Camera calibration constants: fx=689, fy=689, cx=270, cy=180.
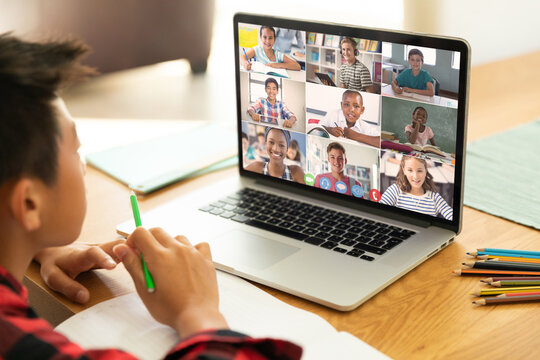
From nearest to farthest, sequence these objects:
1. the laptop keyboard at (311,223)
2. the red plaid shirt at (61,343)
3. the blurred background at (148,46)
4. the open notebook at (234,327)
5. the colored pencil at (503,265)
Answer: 1. the red plaid shirt at (61,343)
2. the open notebook at (234,327)
3. the colored pencil at (503,265)
4. the laptop keyboard at (311,223)
5. the blurred background at (148,46)

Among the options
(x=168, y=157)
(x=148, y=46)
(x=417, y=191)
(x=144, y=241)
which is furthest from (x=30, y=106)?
(x=148, y=46)

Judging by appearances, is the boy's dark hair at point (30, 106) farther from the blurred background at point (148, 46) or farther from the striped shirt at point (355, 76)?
the blurred background at point (148, 46)

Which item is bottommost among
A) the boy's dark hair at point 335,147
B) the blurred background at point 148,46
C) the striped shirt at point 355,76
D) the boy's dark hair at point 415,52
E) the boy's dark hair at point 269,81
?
the blurred background at point 148,46

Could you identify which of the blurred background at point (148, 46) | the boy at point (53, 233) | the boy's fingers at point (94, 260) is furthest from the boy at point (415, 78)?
the blurred background at point (148, 46)

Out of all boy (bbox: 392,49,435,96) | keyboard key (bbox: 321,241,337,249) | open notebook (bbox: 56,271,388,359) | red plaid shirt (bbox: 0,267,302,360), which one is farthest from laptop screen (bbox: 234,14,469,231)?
red plaid shirt (bbox: 0,267,302,360)

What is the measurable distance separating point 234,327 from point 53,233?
8.8 inches

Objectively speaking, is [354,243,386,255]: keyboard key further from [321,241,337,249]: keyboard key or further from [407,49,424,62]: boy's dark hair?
[407,49,424,62]: boy's dark hair

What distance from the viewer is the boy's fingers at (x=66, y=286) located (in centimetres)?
85

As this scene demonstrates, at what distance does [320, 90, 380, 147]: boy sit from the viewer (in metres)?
0.99

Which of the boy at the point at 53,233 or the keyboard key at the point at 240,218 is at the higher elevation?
the boy at the point at 53,233

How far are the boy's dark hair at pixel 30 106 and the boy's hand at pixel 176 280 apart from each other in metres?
0.14

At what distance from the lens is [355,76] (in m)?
0.99

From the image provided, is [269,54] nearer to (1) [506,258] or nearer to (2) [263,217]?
(2) [263,217]

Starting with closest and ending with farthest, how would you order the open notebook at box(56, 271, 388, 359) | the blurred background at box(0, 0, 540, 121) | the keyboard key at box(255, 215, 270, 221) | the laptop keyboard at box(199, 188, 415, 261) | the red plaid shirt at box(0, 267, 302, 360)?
the red plaid shirt at box(0, 267, 302, 360), the open notebook at box(56, 271, 388, 359), the laptop keyboard at box(199, 188, 415, 261), the keyboard key at box(255, 215, 270, 221), the blurred background at box(0, 0, 540, 121)
